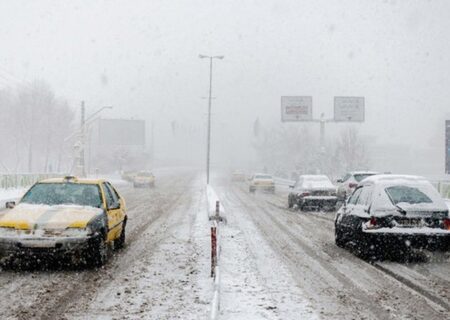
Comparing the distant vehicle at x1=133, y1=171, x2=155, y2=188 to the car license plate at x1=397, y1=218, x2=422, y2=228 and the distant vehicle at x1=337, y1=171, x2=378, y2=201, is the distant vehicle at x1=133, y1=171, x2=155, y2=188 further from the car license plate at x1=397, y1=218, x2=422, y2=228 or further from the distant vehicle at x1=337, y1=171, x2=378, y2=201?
the car license plate at x1=397, y1=218, x2=422, y2=228

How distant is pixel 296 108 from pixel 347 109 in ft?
15.1

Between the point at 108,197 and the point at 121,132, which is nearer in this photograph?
the point at 108,197

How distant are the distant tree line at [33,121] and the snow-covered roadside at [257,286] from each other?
70004 mm

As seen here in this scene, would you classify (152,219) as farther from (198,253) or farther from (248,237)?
(198,253)

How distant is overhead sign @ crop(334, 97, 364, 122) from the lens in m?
53.0

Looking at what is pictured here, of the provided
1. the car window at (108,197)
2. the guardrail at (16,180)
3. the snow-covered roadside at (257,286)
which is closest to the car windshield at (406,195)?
the snow-covered roadside at (257,286)

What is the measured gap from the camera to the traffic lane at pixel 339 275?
7098 millimetres

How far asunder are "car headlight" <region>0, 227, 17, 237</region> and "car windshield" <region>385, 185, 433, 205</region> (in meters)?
6.76

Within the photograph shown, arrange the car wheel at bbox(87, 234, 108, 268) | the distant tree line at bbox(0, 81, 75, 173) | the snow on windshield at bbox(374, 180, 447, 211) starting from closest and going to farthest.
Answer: the car wheel at bbox(87, 234, 108, 268)
the snow on windshield at bbox(374, 180, 447, 211)
the distant tree line at bbox(0, 81, 75, 173)

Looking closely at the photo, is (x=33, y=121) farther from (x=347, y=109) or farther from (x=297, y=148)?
(x=297, y=148)

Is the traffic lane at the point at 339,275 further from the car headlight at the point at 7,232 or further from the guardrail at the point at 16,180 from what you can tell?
the guardrail at the point at 16,180

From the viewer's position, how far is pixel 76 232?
905 cm

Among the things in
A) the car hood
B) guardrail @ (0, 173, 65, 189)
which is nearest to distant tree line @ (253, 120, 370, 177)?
guardrail @ (0, 173, 65, 189)

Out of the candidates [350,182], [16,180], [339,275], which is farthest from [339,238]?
[16,180]
